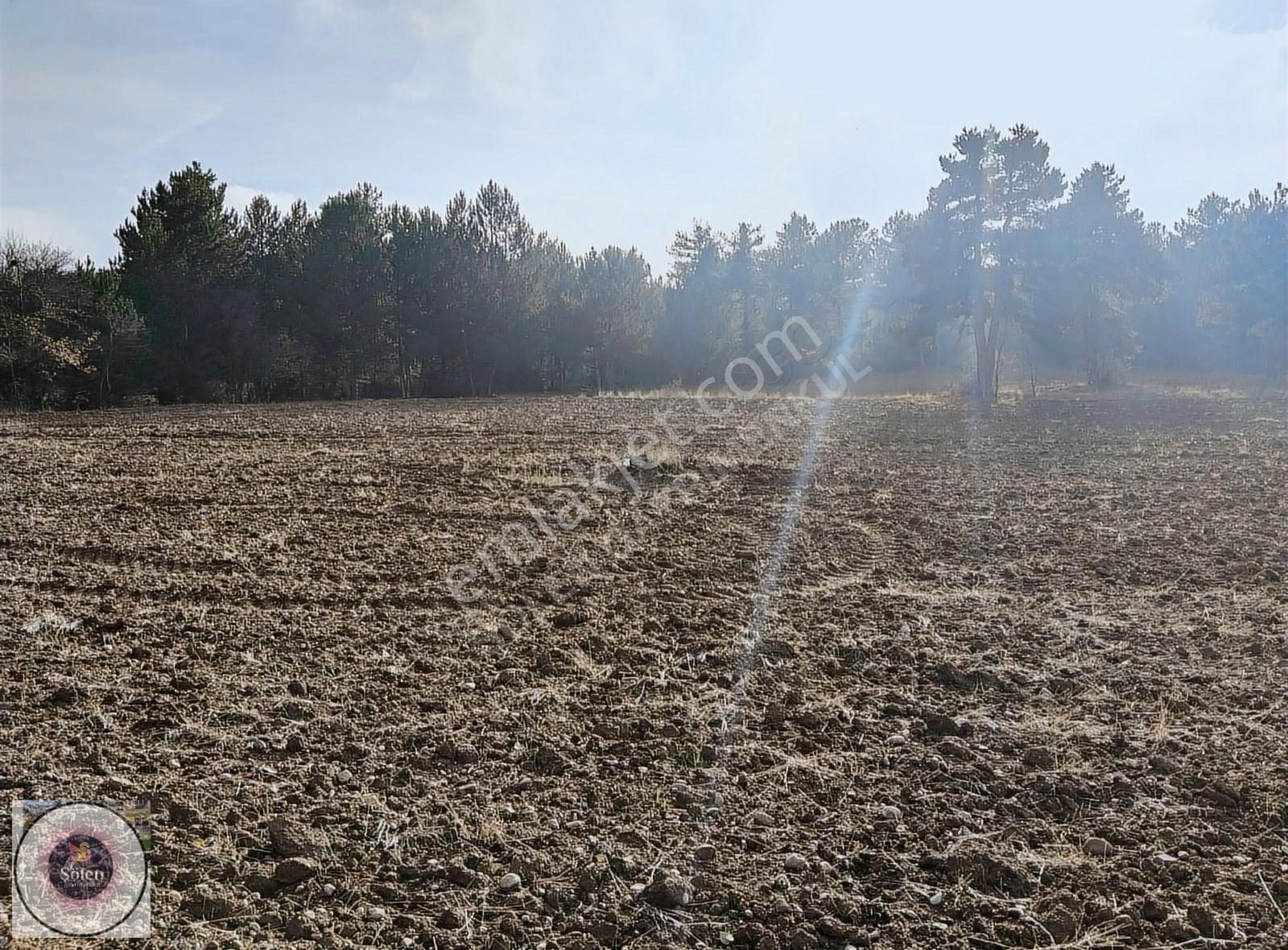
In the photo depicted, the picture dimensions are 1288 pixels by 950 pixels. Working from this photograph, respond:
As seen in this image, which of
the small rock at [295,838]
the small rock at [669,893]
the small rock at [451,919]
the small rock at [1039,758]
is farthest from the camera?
the small rock at [1039,758]

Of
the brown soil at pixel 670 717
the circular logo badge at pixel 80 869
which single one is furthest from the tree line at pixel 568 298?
the circular logo badge at pixel 80 869

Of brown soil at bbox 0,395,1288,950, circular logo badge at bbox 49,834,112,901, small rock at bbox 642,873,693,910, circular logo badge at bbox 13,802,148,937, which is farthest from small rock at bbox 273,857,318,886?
small rock at bbox 642,873,693,910

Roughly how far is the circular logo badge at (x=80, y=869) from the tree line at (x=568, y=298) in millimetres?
25355

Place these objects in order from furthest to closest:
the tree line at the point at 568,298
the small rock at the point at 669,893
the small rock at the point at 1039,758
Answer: the tree line at the point at 568,298, the small rock at the point at 1039,758, the small rock at the point at 669,893

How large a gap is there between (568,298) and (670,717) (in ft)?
116

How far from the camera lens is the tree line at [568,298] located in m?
27.6

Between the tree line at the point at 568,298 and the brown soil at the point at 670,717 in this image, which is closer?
the brown soil at the point at 670,717

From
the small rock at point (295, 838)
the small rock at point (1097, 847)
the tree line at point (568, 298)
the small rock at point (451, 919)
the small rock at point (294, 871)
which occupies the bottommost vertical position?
the small rock at point (451, 919)

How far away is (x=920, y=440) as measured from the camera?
595 inches

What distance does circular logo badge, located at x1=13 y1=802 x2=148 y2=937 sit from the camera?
2.49m

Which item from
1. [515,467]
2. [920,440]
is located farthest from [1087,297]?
[515,467]

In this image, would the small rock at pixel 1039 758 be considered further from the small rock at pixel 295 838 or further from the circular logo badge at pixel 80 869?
the circular logo badge at pixel 80 869

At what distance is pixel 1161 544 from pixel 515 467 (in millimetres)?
6867

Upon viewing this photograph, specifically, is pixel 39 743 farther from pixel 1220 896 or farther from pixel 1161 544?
pixel 1161 544
